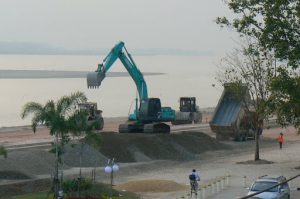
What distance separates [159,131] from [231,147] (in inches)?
296

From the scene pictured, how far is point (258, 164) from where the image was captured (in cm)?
4909

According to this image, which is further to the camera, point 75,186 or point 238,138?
point 238,138

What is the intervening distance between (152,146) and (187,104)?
3527 cm

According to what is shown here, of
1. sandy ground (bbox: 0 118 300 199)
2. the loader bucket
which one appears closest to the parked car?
sandy ground (bbox: 0 118 300 199)

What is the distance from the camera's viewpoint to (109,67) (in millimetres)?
57906

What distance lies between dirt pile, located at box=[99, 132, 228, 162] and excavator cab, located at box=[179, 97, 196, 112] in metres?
26.7

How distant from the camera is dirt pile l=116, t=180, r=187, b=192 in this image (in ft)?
117

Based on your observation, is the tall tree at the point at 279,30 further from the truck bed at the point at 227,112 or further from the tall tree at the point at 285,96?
the truck bed at the point at 227,112

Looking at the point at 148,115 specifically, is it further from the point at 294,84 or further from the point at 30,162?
the point at 294,84

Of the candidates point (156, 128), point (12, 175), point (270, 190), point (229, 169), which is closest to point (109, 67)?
point (156, 128)

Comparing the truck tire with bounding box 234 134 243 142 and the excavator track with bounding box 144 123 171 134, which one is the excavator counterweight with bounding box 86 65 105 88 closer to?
the excavator track with bounding box 144 123 171 134

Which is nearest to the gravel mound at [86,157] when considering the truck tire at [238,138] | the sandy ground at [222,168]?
the sandy ground at [222,168]

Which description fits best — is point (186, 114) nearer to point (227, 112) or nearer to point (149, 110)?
point (227, 112)

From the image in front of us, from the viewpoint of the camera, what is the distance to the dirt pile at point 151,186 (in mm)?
35750
